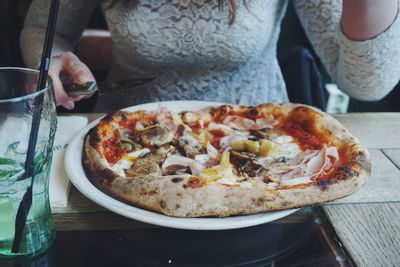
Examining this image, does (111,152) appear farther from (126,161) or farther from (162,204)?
(162,204)

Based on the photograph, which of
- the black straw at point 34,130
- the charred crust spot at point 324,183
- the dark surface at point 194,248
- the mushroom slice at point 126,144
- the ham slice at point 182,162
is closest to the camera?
the black straw at point 34,130

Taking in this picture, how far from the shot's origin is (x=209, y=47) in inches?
53.7

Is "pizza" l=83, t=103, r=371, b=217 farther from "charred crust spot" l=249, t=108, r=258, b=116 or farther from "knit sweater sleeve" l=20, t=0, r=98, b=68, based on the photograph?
"knit sweater sleeve" l=20, t=0, r=98, b=68

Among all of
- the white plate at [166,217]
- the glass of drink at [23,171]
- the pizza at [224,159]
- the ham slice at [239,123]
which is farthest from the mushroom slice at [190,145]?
the glass of drink at [23,171]

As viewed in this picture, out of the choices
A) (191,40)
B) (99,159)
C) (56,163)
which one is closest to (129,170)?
(99,159)

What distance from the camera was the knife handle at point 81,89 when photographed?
1037mm

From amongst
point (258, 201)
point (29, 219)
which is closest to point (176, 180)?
point (258, 201)

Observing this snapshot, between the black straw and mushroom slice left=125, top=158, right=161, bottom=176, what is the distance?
25cm

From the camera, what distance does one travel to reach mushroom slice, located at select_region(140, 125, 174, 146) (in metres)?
1.00

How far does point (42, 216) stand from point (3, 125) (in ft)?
0.53

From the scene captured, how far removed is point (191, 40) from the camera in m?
1.35

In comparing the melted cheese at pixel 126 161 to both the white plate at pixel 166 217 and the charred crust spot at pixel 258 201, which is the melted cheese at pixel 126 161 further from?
the charred crust spot at pixel 258 201

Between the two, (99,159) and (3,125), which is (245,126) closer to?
(99,159)

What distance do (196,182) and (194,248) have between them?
4.8 inches
